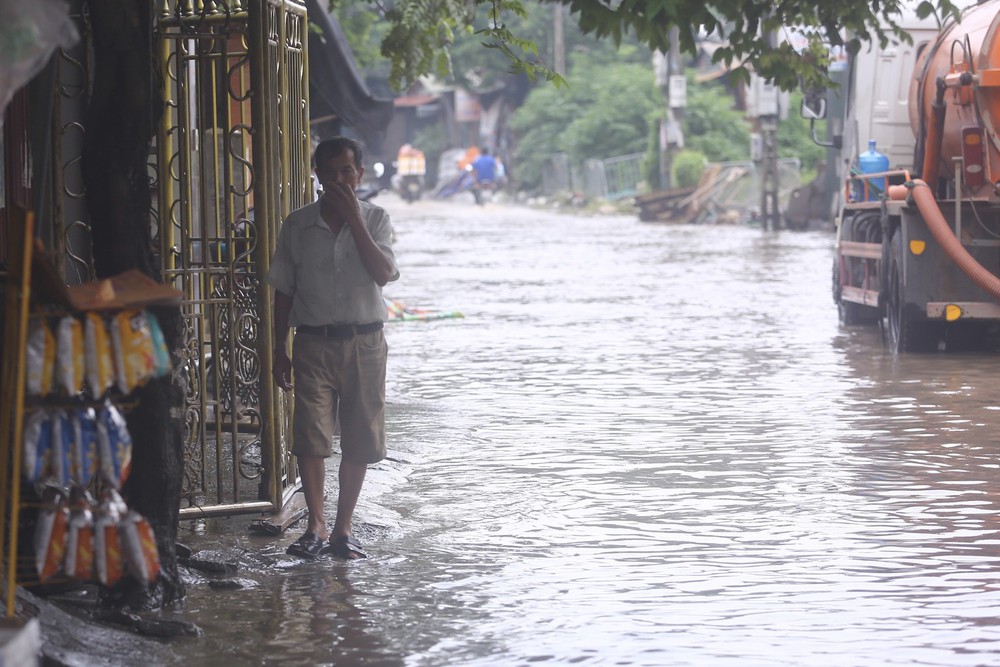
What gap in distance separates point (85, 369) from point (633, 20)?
10.8ft

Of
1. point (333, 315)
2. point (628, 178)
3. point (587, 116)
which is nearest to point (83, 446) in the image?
point (333, 315)

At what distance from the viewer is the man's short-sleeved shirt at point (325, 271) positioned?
21.6ft

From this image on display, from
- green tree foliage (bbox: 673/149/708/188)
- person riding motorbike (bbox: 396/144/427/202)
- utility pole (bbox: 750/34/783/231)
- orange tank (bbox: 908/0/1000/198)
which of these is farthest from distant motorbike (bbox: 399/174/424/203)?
orange tank (bbox: 908/0/1000/198)

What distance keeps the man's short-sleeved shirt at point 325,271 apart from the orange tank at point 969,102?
7.58 metres

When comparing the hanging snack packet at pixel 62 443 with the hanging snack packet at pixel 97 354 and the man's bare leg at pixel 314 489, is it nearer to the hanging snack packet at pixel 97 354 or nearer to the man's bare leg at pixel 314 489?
the hanging snack packet at pixel 97 354

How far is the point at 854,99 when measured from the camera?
1694cm

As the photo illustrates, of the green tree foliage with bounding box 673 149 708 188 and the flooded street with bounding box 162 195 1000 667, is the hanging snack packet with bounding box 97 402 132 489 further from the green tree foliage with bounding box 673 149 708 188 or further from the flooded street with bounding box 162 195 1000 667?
the green tree foliage with bounding box 673 149 708 188

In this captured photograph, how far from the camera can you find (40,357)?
445cm

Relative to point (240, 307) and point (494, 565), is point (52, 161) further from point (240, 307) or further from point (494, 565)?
point (494, 565)

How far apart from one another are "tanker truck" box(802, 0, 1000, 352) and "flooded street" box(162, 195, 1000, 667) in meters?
0.55

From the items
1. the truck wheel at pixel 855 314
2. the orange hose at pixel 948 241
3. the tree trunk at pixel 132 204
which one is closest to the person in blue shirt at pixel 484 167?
the truck wheel at pixel 855 314

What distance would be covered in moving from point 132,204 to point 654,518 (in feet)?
9.45

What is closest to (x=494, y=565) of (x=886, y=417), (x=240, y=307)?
(x=240, y=307)

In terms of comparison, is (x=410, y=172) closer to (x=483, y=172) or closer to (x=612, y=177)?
(x=483, y=172)
